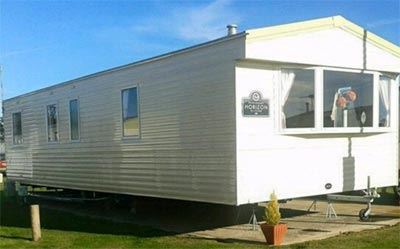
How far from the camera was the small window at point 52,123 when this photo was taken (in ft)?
42.0

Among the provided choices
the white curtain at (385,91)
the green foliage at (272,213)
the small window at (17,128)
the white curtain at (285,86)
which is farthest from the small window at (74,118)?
the white curtain at (385,91)

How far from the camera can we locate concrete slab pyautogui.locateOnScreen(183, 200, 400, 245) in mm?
8109

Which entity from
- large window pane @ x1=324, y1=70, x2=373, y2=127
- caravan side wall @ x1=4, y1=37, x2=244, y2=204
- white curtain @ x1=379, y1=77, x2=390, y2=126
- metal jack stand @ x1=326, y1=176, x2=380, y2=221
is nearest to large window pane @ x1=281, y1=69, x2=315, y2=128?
large window pane @ x1=324, y1=70, x2=373, y2=127

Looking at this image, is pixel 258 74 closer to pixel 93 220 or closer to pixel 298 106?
pixel 298 106

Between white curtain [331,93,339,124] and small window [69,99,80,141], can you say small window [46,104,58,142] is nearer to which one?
small window [69,99,80,141]

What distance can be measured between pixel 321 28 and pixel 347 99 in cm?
129

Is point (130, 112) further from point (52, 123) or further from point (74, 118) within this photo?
point (52, 123)

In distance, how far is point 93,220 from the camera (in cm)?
1080

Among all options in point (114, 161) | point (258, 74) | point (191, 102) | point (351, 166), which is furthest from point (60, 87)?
point (351, 166)

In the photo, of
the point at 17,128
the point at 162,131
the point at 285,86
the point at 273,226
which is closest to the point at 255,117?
the point at 285,86

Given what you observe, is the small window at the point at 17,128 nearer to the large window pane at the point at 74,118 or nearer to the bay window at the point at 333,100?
the large window pane at the point at 74,118

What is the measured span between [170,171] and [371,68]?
12.8 feet

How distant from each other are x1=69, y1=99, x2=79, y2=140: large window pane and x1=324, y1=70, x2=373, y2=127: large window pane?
5.71 meters

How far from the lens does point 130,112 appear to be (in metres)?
10.0
